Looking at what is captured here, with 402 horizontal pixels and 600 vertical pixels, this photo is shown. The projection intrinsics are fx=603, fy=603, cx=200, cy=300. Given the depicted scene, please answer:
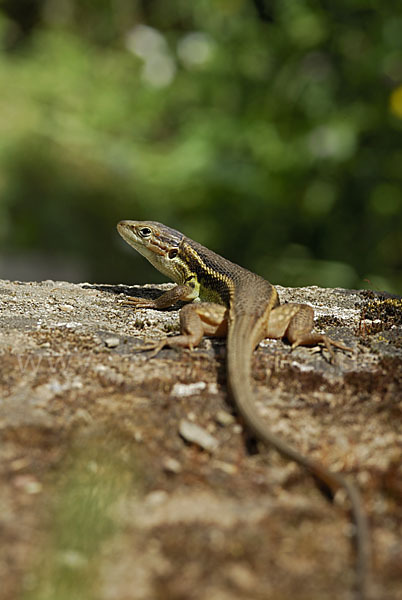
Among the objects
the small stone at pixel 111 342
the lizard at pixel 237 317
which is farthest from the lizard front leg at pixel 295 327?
the small stone at pixel 111 342

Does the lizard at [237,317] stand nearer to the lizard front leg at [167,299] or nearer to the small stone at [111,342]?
the lizard front leg at [167,299]

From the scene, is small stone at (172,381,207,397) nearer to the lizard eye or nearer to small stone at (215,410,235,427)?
small stone at (215,410,235,427)

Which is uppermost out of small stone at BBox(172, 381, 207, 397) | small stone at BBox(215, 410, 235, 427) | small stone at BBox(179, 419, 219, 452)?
small stone at BBox(215, 410, 235, 427)

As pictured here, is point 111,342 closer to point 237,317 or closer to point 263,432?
point 237,317

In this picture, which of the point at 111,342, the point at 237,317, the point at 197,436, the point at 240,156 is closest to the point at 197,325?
the point at 237,317

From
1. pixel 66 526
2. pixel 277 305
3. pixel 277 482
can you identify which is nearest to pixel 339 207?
pixel 277 305

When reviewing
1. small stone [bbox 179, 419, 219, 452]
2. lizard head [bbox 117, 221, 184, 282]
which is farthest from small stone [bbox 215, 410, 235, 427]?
lizard head [bbox 117, 221, 184, 282]

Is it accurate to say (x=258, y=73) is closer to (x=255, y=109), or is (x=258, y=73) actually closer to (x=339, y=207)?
(x=255, y=109)

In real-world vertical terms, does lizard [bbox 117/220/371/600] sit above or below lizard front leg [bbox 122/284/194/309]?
above
